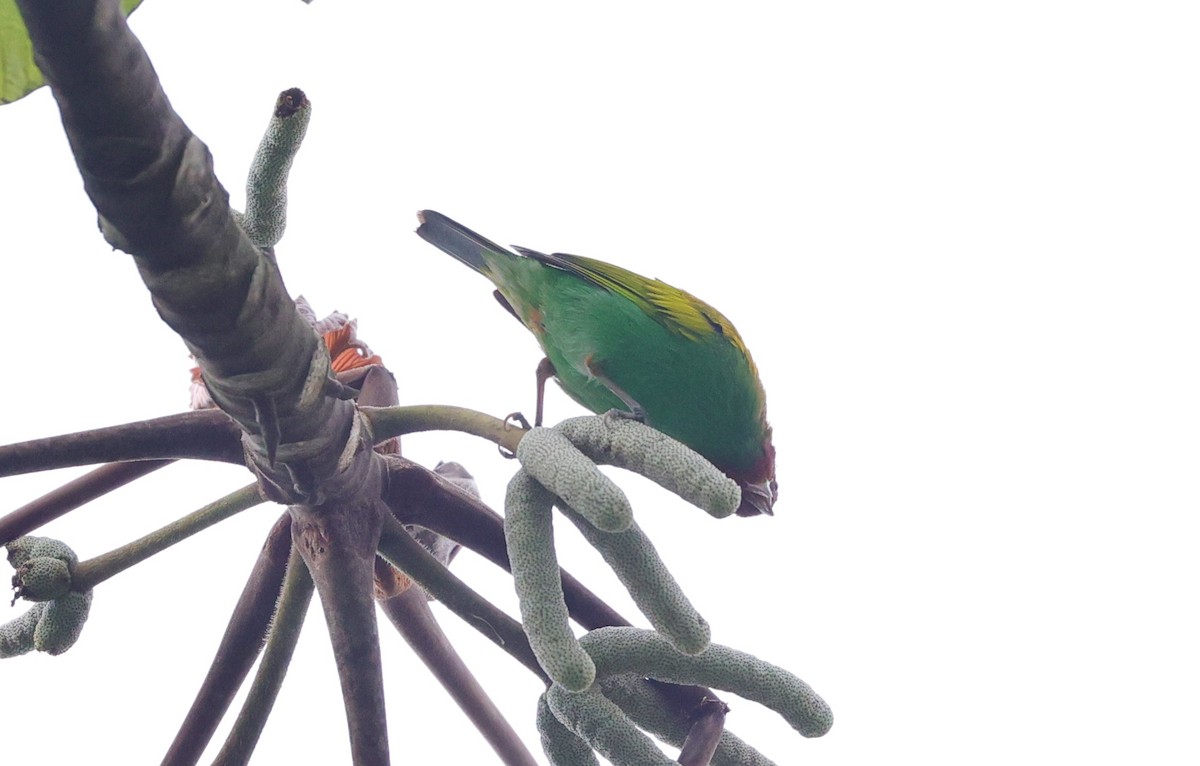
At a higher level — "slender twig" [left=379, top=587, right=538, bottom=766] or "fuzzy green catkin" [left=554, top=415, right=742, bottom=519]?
"fuzzy green catkin" [left=554, top=415, right=742, bottom=519]

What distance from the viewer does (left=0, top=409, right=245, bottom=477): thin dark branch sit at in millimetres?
2289

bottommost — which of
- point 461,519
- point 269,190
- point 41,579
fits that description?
point 41,579

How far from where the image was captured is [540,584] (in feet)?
7.14

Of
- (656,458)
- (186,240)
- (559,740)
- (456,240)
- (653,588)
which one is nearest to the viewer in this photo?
(186,240)

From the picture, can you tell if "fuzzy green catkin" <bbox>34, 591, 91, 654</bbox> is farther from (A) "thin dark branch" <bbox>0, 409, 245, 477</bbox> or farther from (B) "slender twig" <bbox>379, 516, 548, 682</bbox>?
(B) "slender twig" <bbox>379, 516, 548, 682</bbox>

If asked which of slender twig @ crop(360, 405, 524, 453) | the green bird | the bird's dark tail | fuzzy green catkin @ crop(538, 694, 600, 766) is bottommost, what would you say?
fuzzy green catkin @ crop(538, 694, 600, 766)

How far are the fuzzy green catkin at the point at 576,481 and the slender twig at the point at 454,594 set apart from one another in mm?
533

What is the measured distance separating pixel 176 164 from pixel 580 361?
1.99 meters

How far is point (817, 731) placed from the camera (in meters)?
2.55

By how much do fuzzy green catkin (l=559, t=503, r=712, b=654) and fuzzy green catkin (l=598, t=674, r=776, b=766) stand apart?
0.94 ft

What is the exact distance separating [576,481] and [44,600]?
1401 millimetres

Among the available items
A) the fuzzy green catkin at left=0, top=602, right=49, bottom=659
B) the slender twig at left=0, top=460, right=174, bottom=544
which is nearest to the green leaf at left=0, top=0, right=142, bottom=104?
the slender twig at left=0, top=460, right=174, bottom=544

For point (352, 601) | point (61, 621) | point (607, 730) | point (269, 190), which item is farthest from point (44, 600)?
point (607, 730)

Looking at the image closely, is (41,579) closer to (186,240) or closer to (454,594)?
(454,594)
